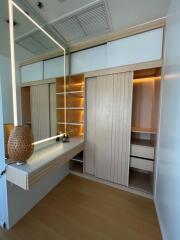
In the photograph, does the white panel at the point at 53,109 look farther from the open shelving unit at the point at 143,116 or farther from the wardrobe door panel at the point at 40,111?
the open shelving unit at the point at 143,116

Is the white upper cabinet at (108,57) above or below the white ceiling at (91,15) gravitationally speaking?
below

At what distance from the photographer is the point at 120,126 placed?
201 centimetres

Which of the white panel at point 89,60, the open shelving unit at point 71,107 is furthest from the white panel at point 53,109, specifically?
the white panel at point 89,60

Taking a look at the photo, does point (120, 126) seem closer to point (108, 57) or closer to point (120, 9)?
point (108, 57)

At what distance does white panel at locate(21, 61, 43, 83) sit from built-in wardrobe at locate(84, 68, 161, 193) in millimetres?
842

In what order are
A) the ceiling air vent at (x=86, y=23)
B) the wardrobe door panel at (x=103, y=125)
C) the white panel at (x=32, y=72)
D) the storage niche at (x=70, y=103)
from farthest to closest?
the storage niche at (x=70, y=103), the wardrobe door panel at (x=103, y=125), the white panel at (x=32, y=72), the ceiling air vent at (x=86, y=23)

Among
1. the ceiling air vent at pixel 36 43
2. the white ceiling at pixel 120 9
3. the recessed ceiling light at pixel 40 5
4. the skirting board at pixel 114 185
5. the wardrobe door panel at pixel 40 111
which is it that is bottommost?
the skirting board at pixel 114 185

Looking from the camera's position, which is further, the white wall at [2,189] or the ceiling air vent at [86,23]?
the ceiling air vent at [86,23]

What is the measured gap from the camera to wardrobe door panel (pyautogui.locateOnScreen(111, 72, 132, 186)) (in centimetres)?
194

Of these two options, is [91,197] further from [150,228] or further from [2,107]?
[2,107]

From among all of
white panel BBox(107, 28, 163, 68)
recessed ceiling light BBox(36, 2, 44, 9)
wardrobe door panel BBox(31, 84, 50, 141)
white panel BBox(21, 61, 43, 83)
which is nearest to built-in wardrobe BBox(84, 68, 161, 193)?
white panel BBox(107, 28, 163, 68)

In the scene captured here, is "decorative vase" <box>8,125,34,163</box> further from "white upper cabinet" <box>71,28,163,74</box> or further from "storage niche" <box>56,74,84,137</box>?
"white upper cabinet" <box>71,28,163,74</box>

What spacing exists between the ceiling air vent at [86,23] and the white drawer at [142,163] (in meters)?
2.11

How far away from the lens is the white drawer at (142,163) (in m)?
1.92
